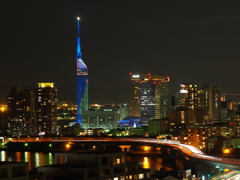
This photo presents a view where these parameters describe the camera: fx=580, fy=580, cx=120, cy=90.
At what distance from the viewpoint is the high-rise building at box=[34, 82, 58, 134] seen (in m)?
44.8

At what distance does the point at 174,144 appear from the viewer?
94.6 ft

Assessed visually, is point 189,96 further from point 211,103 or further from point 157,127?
point 157,127

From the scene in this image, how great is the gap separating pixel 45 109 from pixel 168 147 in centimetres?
1925

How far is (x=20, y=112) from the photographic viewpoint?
45.4 meters

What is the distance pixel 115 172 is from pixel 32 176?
1.95 meters

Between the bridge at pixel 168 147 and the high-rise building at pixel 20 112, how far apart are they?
7.76 metres

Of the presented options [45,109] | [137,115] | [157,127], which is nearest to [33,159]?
[157,127]

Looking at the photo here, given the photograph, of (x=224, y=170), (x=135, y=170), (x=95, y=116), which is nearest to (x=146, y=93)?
(x=95, y=116)

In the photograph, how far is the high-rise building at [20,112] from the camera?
4453 centimetres

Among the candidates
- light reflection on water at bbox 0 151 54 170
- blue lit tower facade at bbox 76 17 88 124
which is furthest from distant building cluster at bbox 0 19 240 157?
light reflection on water at bbox 0 151 54 170

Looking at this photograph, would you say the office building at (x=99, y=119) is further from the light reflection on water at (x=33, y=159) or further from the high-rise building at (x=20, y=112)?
the light reflection on water at (x=33, y=159)

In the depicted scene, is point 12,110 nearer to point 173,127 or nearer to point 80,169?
point 173,127

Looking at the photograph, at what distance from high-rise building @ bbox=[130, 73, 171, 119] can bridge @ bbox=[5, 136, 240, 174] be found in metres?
23.1

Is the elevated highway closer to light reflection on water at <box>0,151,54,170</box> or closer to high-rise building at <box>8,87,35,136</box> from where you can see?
light reflection on water at <box>0,151,54,170</box>
